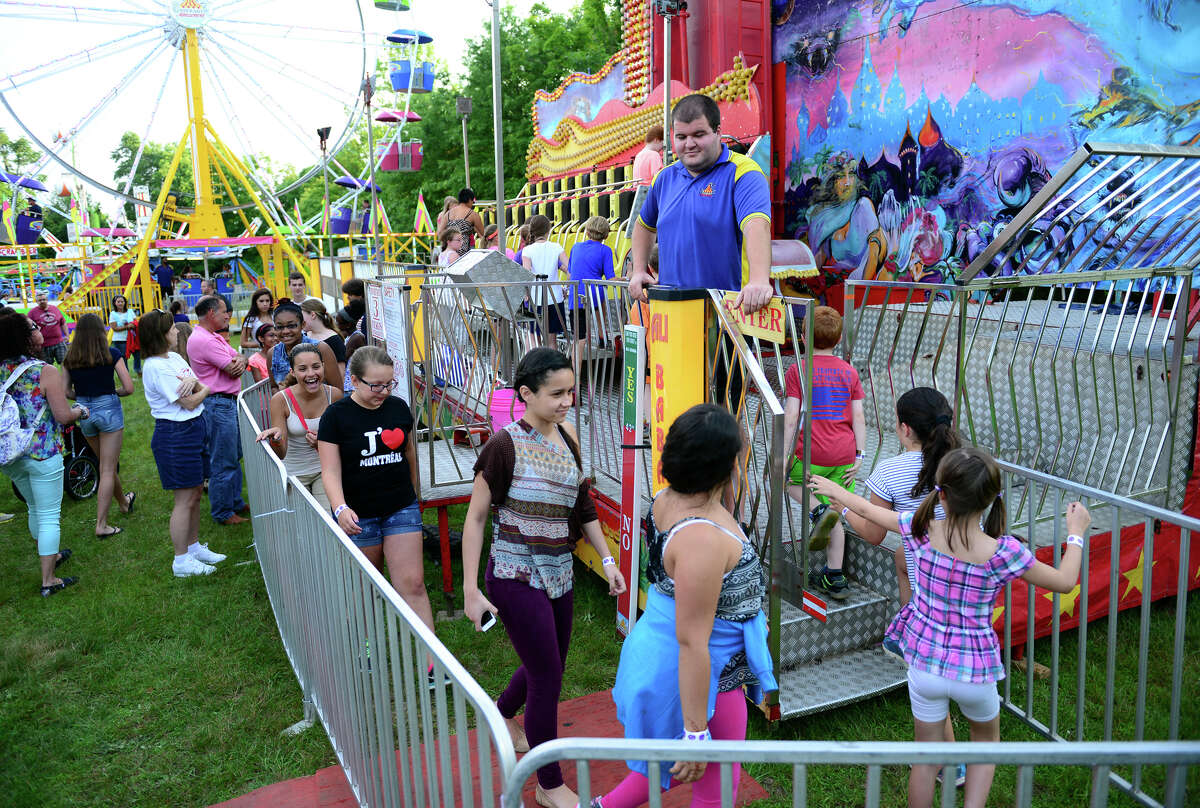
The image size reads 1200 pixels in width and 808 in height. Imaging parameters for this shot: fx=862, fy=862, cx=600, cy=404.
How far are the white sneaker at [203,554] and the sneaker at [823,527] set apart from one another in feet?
14.3

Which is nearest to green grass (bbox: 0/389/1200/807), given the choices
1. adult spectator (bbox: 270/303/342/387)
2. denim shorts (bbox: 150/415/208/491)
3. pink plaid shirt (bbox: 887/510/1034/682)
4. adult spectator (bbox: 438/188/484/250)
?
denim shorts (bbox: 150/415/208/491)

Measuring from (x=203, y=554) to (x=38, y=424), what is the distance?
54.8 inches

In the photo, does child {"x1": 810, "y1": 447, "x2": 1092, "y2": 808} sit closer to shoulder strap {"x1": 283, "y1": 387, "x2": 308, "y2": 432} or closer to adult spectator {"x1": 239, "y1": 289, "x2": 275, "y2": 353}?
shoulder strap {"x1": 283, "y1": 387, "x2": 308, "y2": 432}

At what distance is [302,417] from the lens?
498 cm

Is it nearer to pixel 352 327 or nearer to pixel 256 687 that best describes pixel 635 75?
pixel 352 327

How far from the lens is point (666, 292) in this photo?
3670 millimetres

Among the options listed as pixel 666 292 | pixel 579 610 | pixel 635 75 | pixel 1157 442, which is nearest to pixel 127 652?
pixel 579 610

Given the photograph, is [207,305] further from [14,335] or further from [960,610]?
[960,610]

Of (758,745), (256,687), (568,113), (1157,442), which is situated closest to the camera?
(758,745)

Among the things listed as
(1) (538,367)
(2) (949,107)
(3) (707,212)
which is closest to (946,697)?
(1) (538,367)

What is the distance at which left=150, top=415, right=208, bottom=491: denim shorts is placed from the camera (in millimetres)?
5930

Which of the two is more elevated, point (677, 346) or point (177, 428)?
point (677, 346)

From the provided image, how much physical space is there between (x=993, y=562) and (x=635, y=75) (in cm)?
1301

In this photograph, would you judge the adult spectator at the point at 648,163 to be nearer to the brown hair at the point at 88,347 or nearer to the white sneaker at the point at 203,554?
the brown hair at the point at 88,347
